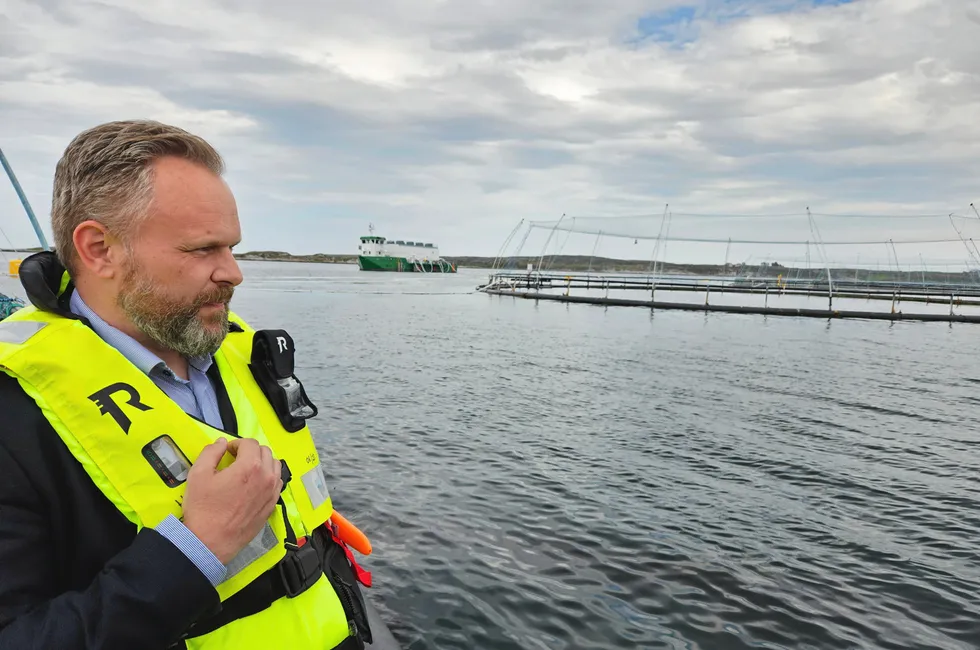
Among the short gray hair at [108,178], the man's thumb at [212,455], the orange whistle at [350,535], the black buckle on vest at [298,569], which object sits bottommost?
the orange whistle at [350,535]

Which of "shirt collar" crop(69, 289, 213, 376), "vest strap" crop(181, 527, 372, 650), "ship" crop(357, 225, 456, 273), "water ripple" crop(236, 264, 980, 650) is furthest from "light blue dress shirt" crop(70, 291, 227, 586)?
"ship" crop(357, 225, 456, 273)

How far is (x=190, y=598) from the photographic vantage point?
1.45 meters

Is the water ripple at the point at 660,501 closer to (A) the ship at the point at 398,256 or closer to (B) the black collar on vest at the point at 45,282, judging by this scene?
(B) the black collar on vest at the point at 45,282

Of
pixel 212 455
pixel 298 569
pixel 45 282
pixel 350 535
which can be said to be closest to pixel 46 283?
pixel 45 282

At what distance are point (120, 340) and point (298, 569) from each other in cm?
88

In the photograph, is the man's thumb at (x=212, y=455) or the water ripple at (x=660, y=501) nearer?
the man's thumb at (x=212, y=455)

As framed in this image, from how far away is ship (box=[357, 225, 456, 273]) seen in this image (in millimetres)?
136125

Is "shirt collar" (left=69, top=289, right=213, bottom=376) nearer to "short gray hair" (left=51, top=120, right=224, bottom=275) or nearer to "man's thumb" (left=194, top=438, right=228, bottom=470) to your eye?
"short gray hair" (left=51, top=120, right=224, bottom=275)

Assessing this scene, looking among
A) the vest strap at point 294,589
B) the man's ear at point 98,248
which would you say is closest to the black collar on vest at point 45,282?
the man's ear at point 98,248

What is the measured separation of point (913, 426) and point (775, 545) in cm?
811

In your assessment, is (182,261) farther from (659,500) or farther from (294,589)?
(659,500)

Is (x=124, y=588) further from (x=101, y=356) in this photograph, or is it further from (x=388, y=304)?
(x=388, y=304)

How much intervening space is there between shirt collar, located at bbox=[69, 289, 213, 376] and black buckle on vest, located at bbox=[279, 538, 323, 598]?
706 millimetres

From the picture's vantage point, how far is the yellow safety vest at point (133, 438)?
62.2 inches
